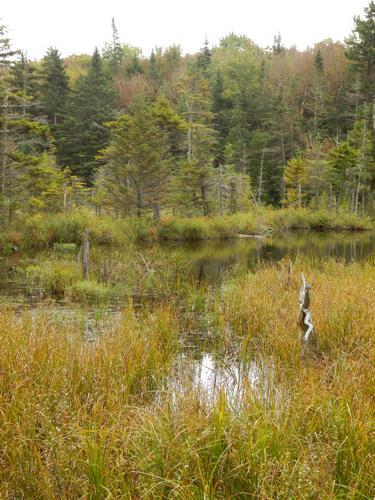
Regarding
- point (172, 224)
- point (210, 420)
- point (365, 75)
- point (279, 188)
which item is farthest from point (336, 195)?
point (210, 420)

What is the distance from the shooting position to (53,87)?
4281 cm

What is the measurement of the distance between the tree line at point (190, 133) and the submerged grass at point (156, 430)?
46.9 ft

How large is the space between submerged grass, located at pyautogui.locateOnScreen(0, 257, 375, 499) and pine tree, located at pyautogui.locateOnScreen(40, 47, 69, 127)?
134 ft

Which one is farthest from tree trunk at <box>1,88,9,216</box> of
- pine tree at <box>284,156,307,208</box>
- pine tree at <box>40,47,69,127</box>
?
pine tree at <box>40,47,69,127</box>

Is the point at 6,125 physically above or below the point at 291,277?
above

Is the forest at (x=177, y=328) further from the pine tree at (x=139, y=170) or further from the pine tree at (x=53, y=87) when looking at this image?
the pine tree at (x=53, y=87)

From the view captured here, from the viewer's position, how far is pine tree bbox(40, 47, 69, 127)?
138 ft

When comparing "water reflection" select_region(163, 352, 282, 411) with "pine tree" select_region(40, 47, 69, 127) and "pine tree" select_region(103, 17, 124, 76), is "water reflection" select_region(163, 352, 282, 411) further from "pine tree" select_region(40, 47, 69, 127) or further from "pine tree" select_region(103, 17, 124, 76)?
"pine tree" select_region(103, 17, 124, 76)

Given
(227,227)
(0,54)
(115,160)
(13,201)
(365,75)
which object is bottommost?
(227,227)

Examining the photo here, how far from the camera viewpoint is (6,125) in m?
17.2

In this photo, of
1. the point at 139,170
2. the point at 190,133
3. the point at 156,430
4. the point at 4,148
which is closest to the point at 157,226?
the point at 139,170

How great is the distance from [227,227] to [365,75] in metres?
29.1

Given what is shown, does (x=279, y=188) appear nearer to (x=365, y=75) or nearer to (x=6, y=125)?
(x=365, y=75)

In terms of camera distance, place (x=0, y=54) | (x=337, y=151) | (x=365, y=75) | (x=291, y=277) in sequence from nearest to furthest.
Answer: (x=291, y=277), (x=0, y=54), (x=337, y=151), (x=365, y=75)
